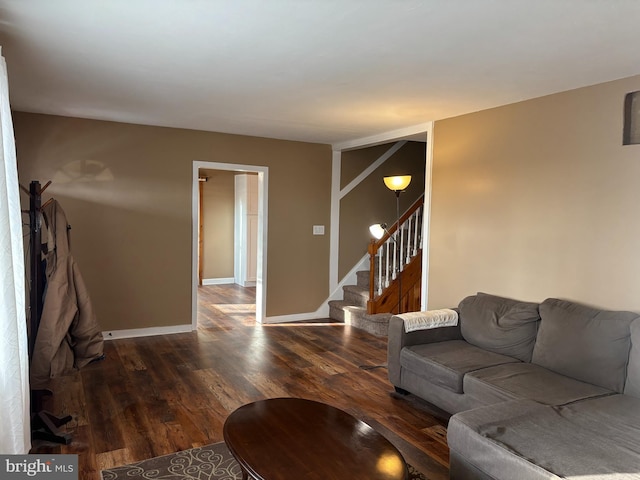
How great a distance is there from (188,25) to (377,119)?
8.08ft

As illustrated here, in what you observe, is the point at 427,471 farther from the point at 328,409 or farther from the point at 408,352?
the point at 408,352

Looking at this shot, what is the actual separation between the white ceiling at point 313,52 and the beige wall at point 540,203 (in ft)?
0.74

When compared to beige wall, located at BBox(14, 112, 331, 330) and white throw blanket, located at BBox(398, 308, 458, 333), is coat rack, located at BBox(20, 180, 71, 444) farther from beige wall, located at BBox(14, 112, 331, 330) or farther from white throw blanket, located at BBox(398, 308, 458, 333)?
white throw blanket, located at BBox(398, 308, 458, 333)

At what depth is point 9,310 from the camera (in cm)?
217

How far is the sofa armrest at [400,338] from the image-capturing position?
3520 mm

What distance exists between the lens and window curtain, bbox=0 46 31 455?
2145 millimetres

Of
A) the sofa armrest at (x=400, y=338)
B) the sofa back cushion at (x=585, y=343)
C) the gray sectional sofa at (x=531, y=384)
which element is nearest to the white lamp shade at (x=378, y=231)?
the gray sectional sofa at (x=531, y=384)

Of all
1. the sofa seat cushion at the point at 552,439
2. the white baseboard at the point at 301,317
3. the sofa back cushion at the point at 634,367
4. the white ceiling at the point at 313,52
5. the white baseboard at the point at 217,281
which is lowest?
the white baseboard at the point at 301,317

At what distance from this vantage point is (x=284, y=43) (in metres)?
2.46

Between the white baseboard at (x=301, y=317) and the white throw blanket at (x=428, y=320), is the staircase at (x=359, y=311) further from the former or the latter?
the white throw blanket at (x=428, y=320)

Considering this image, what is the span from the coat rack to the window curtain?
0.46 m

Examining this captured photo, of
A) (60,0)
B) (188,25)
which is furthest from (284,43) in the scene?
(60,0)

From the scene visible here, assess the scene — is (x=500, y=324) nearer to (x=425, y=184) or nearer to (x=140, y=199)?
(x=425, y=184)

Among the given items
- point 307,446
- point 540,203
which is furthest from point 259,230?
point 307,446
